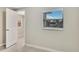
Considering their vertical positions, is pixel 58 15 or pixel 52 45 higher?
pixel 58 15

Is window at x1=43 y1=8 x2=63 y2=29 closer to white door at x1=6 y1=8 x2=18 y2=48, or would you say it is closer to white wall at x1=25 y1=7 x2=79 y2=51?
white wall at x1=25 y1=7 x2=79 y2=51

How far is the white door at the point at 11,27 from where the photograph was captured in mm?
2615

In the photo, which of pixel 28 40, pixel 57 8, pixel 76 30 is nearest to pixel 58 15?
pixel 57 8

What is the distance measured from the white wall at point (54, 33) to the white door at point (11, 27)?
27cm

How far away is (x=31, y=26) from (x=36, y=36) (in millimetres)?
258

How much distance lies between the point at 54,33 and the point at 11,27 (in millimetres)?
997

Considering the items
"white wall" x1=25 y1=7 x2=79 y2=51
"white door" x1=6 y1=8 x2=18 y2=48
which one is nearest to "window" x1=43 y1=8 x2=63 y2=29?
"white wall" x1=25 y1=7 x2=79 y2=51

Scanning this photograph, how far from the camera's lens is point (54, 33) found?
8.59 feet

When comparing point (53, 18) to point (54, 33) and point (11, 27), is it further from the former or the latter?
point (11, 27)

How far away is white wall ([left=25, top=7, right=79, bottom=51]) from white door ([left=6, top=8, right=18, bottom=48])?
275 millimetres

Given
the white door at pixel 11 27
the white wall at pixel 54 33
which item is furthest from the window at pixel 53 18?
the white door at pixel 11 27

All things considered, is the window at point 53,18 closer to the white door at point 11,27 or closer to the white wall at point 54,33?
the white wall at point 54,33
